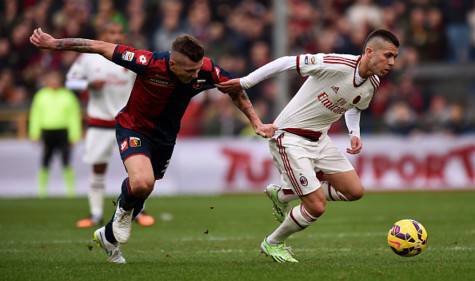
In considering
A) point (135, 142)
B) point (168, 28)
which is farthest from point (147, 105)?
point (168, 28)

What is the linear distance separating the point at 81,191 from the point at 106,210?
4.88 metres

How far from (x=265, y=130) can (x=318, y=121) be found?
939 mm

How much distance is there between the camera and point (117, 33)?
13242 mm

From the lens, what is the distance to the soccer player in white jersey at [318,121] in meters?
9.34

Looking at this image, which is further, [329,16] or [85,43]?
[329,16]

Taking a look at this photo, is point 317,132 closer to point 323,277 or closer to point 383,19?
point 323,277

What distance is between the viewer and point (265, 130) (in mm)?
9023

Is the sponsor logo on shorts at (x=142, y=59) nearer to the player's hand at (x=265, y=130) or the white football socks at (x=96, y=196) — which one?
the player's hand at (x=265, y=130)

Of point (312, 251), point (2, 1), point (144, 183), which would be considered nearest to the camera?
point (144, 183)

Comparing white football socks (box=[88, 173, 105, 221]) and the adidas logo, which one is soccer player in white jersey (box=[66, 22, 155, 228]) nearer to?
white football socks (box=[88, 173, 105, 221])

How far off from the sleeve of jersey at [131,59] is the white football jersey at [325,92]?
146 cm

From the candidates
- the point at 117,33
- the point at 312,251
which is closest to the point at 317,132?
the point at 312,251

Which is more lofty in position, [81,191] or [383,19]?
[383,19]

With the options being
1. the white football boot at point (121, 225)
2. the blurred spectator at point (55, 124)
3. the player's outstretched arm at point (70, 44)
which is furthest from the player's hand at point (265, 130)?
the blurred spectator at point (55, 124)
